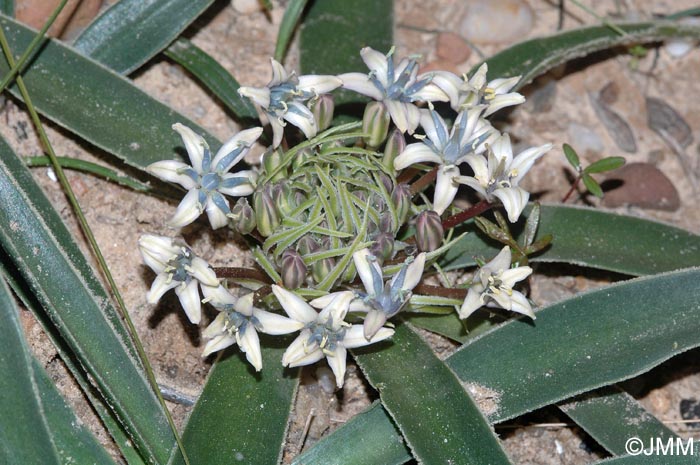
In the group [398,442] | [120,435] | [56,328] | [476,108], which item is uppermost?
[476,108]

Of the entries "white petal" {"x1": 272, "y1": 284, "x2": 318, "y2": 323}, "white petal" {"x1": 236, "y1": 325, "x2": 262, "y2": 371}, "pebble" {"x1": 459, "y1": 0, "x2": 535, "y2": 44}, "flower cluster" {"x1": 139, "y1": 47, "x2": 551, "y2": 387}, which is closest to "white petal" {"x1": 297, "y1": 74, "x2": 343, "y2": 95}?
"flower cluster" {"x1": 139, "y1": 47, "x2": 551, "y2": 387}

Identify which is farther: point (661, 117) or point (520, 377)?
point (661, 117)

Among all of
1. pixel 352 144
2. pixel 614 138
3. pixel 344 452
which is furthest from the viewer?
pixel 614 138

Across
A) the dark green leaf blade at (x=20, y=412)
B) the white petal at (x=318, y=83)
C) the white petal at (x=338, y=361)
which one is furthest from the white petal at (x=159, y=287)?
the white petal at (x=318, y=83)

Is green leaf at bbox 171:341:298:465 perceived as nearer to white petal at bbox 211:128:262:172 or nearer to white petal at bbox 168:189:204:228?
white petal at bbox 168:189:204:228

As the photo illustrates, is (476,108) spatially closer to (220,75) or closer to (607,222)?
(607,222)

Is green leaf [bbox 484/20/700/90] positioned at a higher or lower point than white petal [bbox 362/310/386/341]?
higher

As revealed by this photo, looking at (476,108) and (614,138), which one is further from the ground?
(476,108)

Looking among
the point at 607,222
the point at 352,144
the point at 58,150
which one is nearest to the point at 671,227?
the point at 607,222
